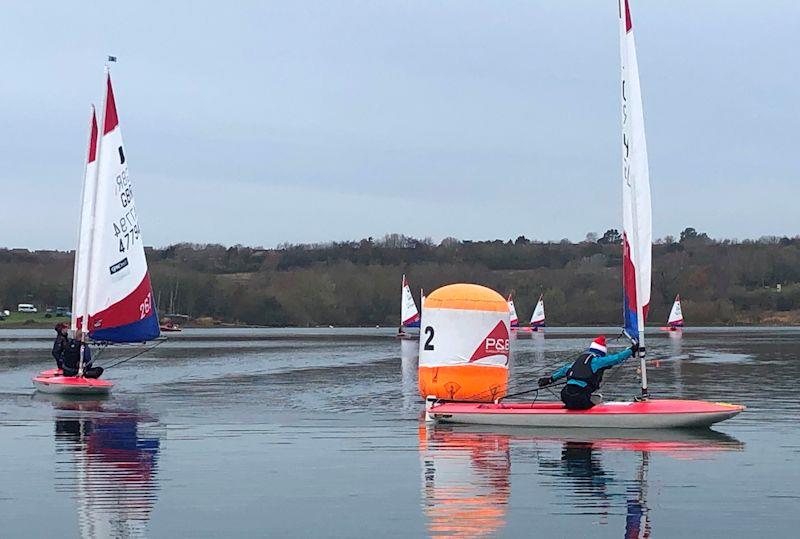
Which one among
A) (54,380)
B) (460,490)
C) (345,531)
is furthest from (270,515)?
(54,380)

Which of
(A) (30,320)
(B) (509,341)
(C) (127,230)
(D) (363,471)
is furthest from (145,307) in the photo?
(A) (30,320)

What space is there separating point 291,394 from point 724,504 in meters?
17.2

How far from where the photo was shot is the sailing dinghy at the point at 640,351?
20.6 metres

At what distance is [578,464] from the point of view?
1703cm

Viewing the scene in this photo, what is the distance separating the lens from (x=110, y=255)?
3072cm

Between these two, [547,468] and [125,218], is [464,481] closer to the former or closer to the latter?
[547,468]

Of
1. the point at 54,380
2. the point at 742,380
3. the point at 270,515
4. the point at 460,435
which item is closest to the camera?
the point at 270,515

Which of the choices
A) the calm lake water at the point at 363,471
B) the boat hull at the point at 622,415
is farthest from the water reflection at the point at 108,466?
the boat hull at the point at 622,415

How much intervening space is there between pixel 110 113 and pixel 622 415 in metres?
16.1

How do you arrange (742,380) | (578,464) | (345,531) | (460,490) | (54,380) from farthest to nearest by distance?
(742,380) < (54,380) < (578,464) < (460,490) < (345,531)

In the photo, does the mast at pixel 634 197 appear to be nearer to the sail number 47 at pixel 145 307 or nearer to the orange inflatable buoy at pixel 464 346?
→ the orange inflatable buoy at pixel 464 346

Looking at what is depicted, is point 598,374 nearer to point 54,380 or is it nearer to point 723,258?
point 54,380

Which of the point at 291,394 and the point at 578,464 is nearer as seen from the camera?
the point at 578,464

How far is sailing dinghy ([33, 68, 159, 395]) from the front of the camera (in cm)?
3039
